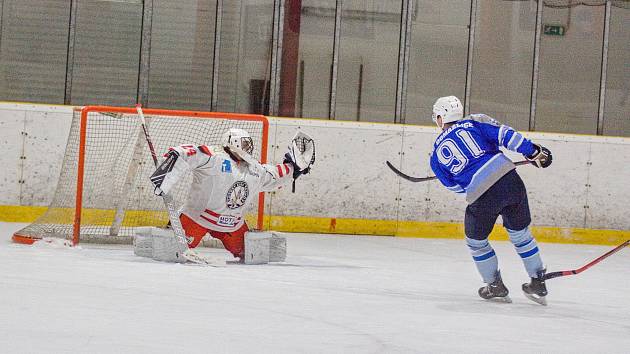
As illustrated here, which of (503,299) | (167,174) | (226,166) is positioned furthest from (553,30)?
(503,299)

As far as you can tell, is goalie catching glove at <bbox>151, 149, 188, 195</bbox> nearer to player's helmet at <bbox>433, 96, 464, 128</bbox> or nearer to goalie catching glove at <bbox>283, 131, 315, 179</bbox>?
goalie catching glove at <bbox>283, 131, 315, 179</bbox>

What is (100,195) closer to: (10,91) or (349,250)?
(349,250)

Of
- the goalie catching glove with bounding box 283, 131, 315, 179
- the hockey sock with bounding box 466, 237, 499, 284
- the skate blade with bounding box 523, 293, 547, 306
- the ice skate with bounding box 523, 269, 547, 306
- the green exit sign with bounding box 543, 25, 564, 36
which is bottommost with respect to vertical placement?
the skate blade with bounding box 523, 293, 547, 306

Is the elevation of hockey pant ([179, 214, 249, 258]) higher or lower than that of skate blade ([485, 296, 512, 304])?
higher

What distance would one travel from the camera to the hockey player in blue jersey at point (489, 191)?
5672mm

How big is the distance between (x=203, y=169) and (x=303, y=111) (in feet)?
14.4

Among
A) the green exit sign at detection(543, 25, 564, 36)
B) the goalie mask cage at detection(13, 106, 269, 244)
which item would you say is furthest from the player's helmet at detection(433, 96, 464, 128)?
the green exit sign at detection(543, 25, 564, 36)

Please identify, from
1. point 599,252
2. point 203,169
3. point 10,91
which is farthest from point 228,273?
point 10,91

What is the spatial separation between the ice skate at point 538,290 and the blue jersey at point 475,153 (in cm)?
50

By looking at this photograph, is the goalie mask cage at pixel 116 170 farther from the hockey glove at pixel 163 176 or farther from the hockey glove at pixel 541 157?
the hockey glove at pixel 541 157

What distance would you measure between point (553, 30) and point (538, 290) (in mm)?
6487

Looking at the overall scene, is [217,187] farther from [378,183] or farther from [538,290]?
[378,183]

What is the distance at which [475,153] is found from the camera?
18.7 ft

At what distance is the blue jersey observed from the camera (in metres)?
5.68
